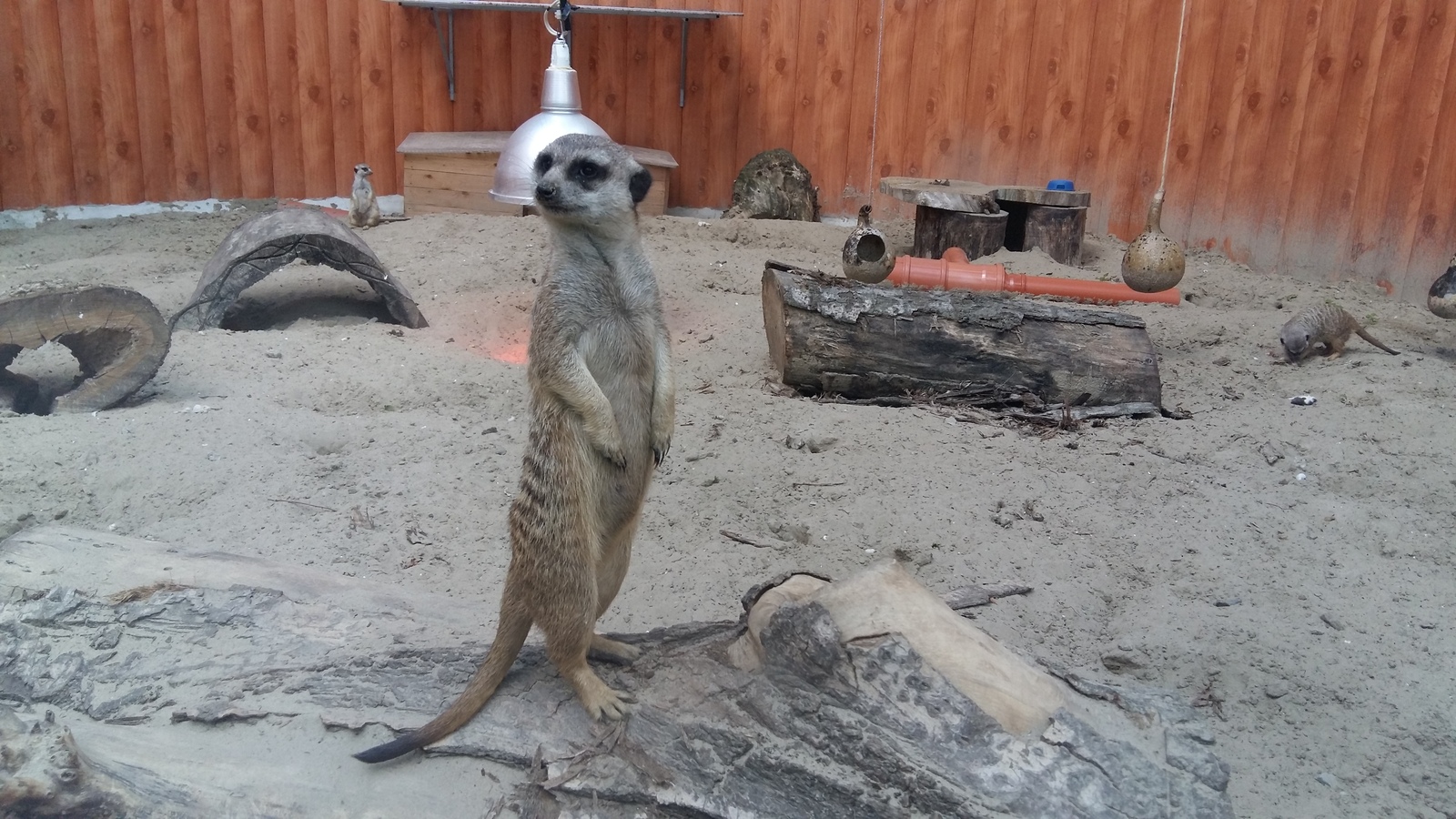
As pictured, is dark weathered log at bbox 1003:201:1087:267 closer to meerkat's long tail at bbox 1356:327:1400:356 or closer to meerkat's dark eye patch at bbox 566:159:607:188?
meerkat's long tail at bbox 1356:327:1400:356

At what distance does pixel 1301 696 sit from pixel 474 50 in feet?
20.5

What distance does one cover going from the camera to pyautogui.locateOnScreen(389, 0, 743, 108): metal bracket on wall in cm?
613

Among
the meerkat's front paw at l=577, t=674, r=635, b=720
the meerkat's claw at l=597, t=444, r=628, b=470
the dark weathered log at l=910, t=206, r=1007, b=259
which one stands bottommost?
the meerkat's front paw at l=577, t=674, r=635, b=720

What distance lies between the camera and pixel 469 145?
645cm

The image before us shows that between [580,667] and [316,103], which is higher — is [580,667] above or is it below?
below

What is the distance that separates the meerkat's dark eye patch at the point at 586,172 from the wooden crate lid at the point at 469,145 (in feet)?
13.4

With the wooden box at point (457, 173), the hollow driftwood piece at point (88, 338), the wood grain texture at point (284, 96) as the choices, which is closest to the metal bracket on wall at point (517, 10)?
the wooden box at point (457, 173)

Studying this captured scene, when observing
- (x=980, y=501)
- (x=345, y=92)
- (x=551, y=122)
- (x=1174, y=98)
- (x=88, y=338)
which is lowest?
(x=980, y=501)

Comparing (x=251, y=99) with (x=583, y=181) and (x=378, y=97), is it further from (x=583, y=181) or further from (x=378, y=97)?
(x=583, y=181)

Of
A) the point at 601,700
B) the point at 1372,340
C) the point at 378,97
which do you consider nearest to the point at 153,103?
the point at 378,97

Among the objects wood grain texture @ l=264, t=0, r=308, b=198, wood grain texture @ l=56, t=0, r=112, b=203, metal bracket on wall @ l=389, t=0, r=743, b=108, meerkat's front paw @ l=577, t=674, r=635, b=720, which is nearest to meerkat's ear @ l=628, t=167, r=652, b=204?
meerkat's front paw @ l=577, t=674, r=635, b=720

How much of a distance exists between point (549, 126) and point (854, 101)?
337cm

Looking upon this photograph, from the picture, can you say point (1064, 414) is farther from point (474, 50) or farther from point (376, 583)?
point (474, 50)

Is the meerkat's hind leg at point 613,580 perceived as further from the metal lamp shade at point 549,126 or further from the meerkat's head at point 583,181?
the metal lamp shade at point 549,126
